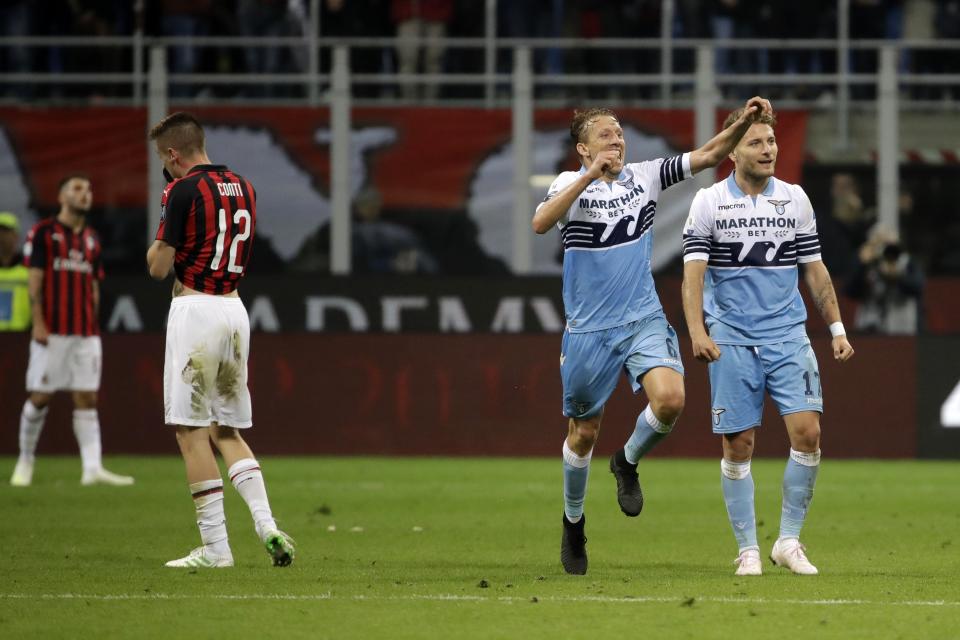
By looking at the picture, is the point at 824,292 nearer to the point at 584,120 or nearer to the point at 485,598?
the point at 584,120

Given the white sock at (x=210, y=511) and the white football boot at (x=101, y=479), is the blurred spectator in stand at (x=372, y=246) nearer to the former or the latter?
the white football boot at (x=101, y=479)

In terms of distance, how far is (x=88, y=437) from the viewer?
14.0 m

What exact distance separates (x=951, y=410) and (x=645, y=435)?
8.99m

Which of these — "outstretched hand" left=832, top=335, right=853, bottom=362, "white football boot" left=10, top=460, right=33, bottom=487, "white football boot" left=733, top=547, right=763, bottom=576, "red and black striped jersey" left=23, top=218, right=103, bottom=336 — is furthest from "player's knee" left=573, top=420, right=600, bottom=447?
"white football boot" left=10, top=460, right=33, bottom=487

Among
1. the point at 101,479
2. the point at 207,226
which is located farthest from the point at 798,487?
the point at 101,479

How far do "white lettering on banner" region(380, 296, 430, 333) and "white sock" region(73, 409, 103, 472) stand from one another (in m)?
3.97

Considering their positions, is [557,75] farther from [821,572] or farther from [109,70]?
[821,572]

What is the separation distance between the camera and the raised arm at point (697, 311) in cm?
813

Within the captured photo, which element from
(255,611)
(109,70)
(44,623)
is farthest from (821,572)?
(109,70)

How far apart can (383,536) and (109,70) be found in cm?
1025

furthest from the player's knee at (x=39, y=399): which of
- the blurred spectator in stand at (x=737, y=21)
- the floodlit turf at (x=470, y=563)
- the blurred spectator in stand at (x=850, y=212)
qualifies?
the blurred spectator in stand at (x=737, y=21)

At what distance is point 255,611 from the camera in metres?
7.02

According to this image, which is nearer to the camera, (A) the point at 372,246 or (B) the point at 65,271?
(B) the point at 65,271

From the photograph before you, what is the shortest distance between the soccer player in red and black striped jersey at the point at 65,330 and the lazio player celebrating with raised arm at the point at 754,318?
22.3 feet
